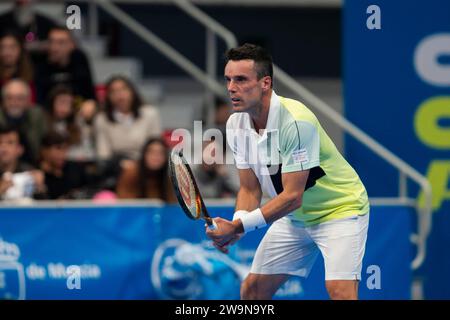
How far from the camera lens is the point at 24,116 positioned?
1213cm

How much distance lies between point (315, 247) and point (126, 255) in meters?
2.95

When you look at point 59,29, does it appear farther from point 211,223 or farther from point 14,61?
point 211,223

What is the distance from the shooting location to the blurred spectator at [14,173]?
11.4 metres

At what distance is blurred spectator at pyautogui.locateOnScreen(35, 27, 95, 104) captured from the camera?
12.6m

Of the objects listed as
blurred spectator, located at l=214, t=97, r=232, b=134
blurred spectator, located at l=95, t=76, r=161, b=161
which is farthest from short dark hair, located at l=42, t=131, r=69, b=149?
blurred spectator, located at l=214, t=97, r=232, b=134

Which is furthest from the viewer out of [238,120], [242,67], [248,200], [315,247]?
[315,247]

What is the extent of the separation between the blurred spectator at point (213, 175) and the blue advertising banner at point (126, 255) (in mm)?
1027

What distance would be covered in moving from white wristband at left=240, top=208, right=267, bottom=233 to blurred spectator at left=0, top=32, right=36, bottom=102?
530cm

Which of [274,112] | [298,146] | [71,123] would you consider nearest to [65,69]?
[71,123]

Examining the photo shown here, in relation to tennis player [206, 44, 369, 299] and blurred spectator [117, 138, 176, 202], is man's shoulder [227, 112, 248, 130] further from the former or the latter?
blurred spectator [117, 138, 176, 202]

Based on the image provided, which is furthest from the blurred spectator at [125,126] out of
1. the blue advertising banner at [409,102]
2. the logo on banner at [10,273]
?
the blue advertising banner at [409,102]

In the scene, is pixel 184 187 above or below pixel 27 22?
below

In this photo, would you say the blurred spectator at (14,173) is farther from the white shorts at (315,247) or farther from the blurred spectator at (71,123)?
the white shorts at (315,247)
